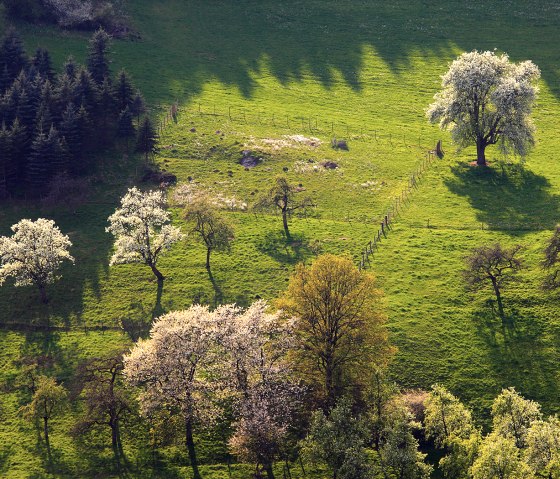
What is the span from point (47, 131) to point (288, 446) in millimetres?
66092

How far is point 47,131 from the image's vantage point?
106m

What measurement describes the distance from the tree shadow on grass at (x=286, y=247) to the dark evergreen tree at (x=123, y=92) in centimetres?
3815

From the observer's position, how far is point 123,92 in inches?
4437

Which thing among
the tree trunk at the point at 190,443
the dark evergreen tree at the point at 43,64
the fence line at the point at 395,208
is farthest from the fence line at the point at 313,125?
the tree trunk at the point at 190,443

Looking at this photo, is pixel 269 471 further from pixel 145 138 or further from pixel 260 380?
pixel 145 138

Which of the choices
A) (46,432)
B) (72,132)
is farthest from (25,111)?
(46,432)

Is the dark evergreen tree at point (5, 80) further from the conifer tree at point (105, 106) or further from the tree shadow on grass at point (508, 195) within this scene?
the tree shadow on grass at point (508, 195)

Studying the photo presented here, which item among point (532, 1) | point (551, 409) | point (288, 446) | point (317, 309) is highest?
point (532, 1)

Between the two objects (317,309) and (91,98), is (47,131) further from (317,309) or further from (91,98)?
(317,309)

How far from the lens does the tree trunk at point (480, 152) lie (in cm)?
10562

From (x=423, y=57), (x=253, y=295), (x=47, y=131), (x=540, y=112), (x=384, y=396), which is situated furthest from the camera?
(x=423, y=57)

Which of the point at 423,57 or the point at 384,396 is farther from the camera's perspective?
the point at 423,57

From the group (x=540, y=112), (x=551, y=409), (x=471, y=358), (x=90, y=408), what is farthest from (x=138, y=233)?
(x=540, y=112)

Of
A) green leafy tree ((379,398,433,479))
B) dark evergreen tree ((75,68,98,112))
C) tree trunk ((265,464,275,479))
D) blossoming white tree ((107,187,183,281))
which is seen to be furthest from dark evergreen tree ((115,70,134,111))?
green leafy tree ((379,398,433,479))
